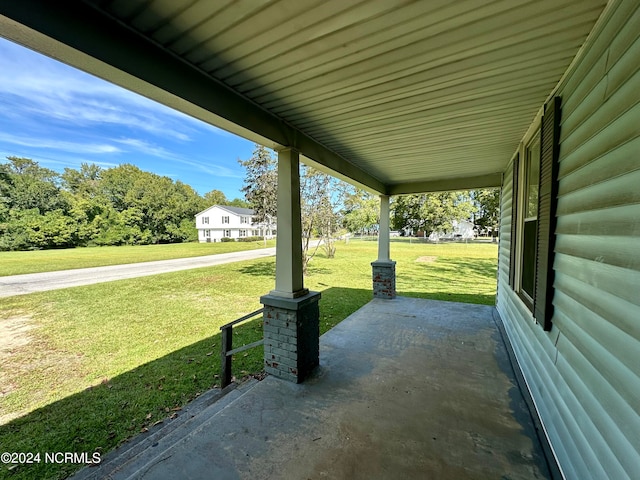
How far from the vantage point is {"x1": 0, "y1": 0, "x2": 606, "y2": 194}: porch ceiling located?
134 cm

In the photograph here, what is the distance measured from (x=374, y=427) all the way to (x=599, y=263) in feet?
6.52

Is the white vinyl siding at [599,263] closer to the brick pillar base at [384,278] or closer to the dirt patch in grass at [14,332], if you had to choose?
the brick pillar base at [384,278]

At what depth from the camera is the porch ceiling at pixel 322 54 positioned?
134 cm

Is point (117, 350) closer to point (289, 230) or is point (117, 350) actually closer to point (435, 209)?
point (289, 230)

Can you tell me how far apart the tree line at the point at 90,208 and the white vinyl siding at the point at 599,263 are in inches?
1250

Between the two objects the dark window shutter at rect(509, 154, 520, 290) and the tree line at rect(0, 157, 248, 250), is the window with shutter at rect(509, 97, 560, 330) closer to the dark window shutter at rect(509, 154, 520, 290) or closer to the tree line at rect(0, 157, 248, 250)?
the dark window shutter at rect(509, 154, 520, 290)

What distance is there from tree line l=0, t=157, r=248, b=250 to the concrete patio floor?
29.7 metres

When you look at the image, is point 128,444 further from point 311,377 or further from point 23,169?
point 23,169

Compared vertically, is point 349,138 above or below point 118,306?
above

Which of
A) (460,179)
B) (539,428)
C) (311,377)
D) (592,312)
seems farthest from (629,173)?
(460,179)

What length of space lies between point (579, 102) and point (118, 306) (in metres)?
8.70

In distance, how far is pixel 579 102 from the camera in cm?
166

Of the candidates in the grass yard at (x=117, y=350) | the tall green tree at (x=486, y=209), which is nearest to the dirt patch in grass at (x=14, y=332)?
the grass yard at (x=117, y=350)

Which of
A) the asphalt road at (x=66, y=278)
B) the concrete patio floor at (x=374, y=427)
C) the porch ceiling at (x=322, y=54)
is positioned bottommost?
the asphalt road at (x=66, y=278)
